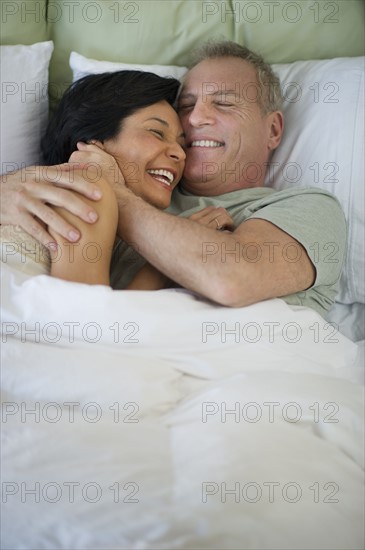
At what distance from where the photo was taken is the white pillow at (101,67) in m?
1.78

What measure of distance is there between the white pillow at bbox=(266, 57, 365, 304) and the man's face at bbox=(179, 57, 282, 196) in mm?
75

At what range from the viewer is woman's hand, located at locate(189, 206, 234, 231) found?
1429 millimetres

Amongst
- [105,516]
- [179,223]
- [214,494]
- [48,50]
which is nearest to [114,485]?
[105,516]

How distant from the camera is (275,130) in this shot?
5.91 ft

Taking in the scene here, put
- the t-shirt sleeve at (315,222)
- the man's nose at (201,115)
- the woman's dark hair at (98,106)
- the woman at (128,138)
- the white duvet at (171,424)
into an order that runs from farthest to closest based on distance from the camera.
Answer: the man's nose at (201,115)
the woman's dark hair at (98,106)
the woman at (128,138)
the t-shirt sleeve at (315,222)
the white duvet at (171,424)

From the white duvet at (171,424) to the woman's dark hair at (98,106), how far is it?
0.55 m

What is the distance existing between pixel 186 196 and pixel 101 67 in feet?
1.48

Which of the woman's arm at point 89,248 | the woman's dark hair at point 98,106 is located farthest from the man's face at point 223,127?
the woman's arm at point 89,248

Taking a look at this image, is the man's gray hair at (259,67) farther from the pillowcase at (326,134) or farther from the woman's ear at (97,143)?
the woman's ear at (97,143)

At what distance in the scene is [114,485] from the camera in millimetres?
946

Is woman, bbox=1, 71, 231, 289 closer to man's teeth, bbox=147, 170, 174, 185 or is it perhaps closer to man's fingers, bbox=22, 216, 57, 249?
man's teeth, bbox=147, 170, 174, 185

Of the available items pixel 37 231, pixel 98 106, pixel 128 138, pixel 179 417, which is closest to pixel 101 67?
pixel 98 106

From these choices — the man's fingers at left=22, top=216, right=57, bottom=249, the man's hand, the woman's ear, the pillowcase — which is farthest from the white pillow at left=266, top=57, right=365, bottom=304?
the man's fingers at left=22, top=216, right=57, bottom=249

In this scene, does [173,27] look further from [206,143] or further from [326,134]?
[326,134]
